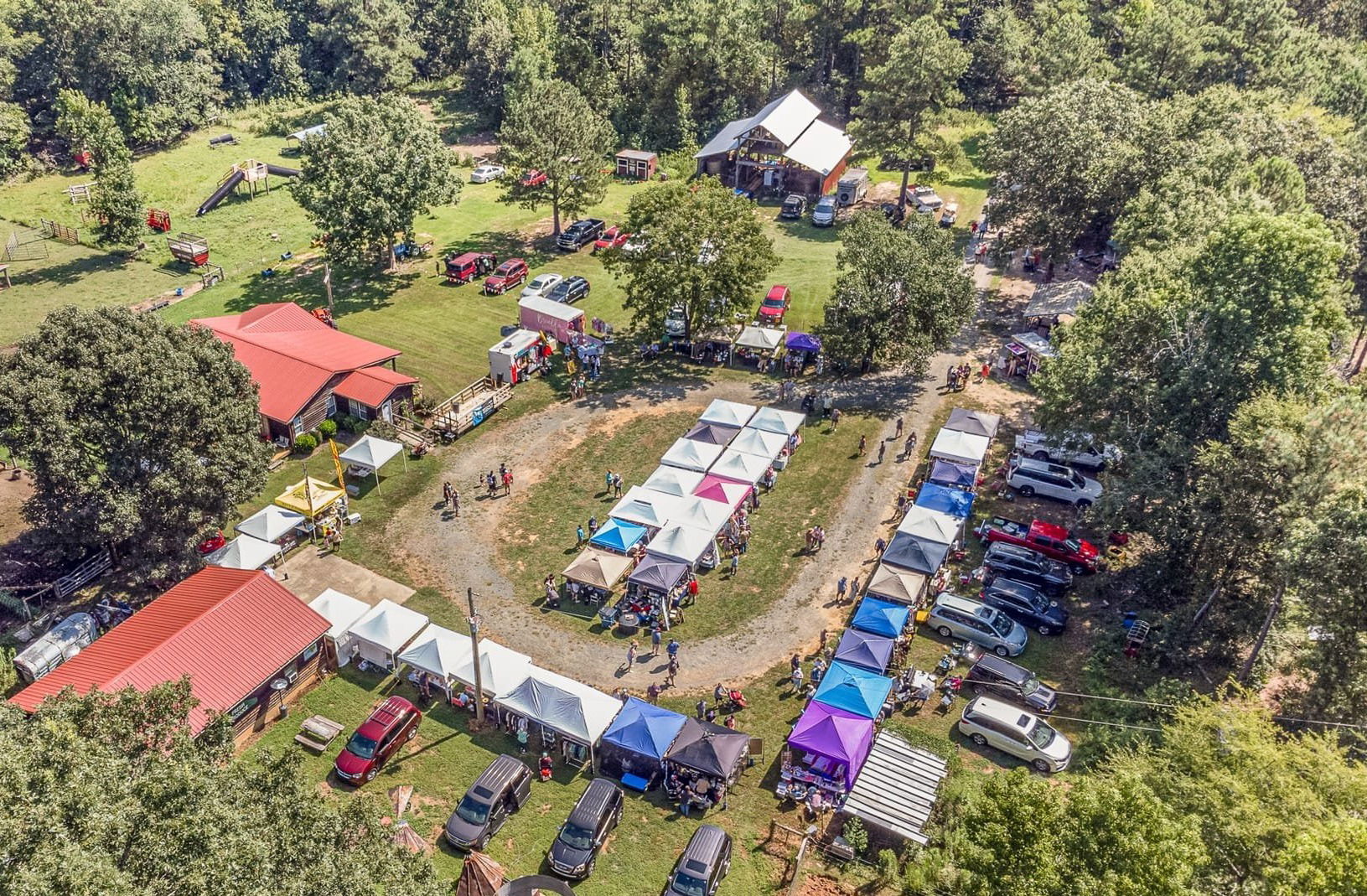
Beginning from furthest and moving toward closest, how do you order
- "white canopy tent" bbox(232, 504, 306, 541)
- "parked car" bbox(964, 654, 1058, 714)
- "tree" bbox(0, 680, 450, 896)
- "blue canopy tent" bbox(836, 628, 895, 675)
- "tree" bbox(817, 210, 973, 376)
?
1. "tree" bbox(817, 210, 973, 376)
2. "white canopy tent" bbox(232, 504, 306, 541)
3. "blue canopy tent" bbox(836, 628, 895, 675)
4. "parked car" bbox(964, 654, 1058, 714)
5. "tree" bbox(0, 680, 450, 896)

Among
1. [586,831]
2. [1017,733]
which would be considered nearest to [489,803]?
[586,831]

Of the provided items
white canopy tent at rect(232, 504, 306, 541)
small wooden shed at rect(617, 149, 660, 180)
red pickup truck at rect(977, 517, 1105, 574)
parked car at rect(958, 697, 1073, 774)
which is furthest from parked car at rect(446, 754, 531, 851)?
small wooden shed at rect(617, 149, 660, 180)

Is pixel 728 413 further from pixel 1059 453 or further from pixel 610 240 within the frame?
pixel 610 240

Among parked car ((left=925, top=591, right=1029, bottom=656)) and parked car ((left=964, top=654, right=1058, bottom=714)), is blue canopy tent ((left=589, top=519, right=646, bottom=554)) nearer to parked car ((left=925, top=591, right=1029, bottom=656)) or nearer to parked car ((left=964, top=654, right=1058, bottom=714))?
parked car ((left=925, top=591, right=1029, bottom=656))

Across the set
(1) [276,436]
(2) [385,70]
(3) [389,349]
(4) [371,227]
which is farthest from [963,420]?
(2) [385,70]

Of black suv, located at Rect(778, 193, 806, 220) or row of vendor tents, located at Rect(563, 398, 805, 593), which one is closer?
row of vendor tents, located at Rect(563, 398, 805, 593)

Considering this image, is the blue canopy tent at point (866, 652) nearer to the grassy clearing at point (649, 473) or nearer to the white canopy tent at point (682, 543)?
the grassy clearing at point (649, 473)

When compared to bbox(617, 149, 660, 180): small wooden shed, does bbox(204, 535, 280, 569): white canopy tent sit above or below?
below
